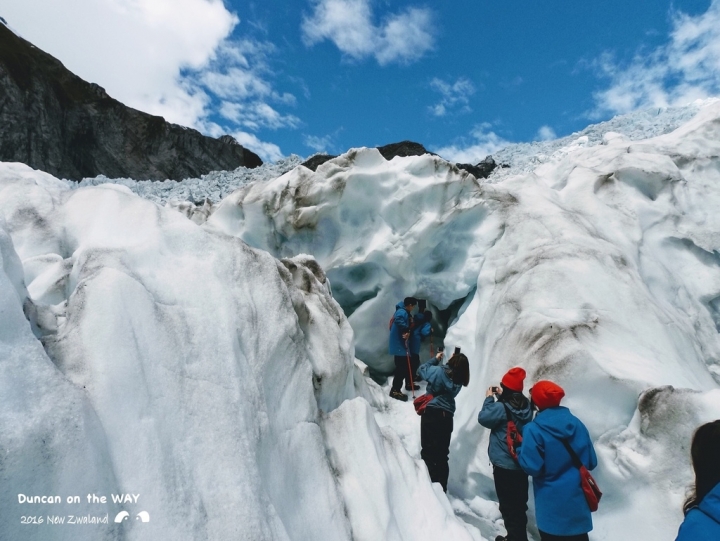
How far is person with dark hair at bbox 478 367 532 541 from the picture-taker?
10.4 ft

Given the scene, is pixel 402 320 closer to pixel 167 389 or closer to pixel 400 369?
pixel 400 369

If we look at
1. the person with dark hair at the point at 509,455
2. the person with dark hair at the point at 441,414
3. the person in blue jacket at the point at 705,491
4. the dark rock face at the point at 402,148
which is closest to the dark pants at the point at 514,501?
the person with dark hair at the point at 509,455

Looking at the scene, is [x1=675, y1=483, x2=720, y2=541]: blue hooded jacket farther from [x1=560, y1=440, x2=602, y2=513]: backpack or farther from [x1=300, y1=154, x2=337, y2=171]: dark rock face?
[x1=300, y1=154, x2=337, y2=171]: dark rock face

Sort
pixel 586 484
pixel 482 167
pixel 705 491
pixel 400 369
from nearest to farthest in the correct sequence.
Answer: pixel 705 491
pixel 586 484
pixel 400 369
pixel 482 167

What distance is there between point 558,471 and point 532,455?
178 millimetres

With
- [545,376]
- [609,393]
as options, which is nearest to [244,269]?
[545,376]

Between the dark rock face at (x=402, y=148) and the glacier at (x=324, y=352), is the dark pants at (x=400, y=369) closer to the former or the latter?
the glacier at (x=324, y=352)

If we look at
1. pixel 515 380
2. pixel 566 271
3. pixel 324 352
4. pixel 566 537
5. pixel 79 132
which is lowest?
pixel 566 537

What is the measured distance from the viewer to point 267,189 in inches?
291

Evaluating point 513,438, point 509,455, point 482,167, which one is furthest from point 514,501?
point 482,167

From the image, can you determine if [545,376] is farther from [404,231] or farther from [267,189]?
[267,189]

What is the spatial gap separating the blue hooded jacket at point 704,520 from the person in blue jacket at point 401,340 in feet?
14.0

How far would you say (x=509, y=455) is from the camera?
3.15 meters

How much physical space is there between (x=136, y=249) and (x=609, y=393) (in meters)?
3.54
